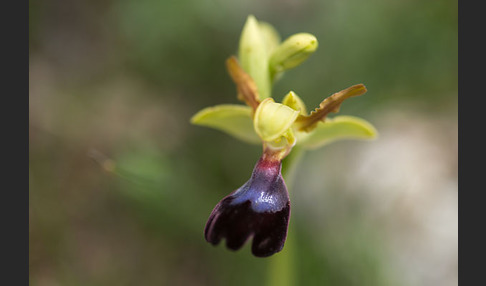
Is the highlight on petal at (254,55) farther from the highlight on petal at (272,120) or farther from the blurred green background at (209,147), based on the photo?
the blurred green background at (209,147)

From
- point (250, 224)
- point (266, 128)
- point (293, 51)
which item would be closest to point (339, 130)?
point (293, 51)

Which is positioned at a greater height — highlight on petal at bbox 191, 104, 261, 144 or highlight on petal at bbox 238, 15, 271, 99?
highlight on petal at bbox 238, 15, 271, 99

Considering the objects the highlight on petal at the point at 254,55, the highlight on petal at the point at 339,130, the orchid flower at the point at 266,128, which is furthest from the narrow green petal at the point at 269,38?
the highlight on petal at the point at 339,130

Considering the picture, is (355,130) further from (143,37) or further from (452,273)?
(143,37)

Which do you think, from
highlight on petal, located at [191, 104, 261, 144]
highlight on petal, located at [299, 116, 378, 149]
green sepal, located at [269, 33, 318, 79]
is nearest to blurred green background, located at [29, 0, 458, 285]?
highlight on petal, located at [191, 104, 261, 144]

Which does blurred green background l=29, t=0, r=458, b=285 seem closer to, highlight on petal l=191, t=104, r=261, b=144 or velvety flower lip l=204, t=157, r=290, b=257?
highlight on petal l=191, t=104, r=261, b=144

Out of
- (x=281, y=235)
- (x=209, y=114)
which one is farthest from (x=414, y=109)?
(x=281, y=235)

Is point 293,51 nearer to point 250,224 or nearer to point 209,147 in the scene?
point 250,224
